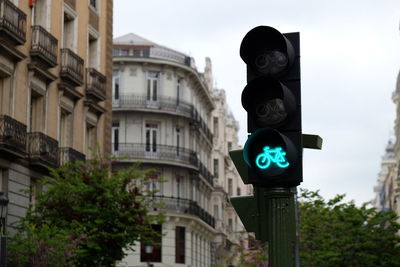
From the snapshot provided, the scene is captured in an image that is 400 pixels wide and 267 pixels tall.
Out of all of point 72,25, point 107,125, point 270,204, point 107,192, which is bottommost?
point 270,204

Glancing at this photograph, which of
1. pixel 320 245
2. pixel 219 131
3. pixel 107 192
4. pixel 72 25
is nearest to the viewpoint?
pixel 107 192

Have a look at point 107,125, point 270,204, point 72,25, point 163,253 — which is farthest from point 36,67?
point 163,253

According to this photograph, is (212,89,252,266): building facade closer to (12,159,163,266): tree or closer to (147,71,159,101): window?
(147,71,159,101): window

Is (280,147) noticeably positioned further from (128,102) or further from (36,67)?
(128,102)

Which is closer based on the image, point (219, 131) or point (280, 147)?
point (280, 147)

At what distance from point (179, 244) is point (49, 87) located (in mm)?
32465

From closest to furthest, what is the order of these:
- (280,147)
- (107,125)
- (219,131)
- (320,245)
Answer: (280,147) < (107,125) < (320,245) < (219,131)

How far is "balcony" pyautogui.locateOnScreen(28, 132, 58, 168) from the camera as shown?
28.3 metres

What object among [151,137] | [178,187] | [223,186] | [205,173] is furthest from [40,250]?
[223,186]

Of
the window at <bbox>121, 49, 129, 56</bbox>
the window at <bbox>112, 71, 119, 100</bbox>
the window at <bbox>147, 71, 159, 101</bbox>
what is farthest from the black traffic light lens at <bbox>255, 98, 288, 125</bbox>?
the window at <bbox>121, 49, 129, 56</bbox>

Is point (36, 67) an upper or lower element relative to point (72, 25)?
lower

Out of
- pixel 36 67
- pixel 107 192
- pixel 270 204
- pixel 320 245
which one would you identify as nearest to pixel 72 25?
pixel 36 67

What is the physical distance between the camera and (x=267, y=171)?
615cm

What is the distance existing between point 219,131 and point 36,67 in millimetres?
54216
